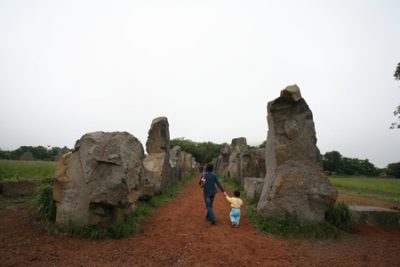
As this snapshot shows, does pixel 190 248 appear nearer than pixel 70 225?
Yes

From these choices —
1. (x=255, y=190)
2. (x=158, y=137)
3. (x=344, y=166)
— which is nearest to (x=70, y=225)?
(x=255, y=190)

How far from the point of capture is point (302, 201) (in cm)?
610

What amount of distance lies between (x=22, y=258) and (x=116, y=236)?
1.56 m

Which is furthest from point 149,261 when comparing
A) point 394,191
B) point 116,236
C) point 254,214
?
point 394,191

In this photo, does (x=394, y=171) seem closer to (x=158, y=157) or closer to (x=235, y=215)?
(x=158, y=157)

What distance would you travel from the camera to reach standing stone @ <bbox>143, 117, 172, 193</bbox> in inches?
398

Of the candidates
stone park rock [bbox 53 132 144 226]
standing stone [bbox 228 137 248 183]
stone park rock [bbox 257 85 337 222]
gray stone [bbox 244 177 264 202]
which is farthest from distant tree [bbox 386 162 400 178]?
stone park rock [bbox 53 132 144 226]

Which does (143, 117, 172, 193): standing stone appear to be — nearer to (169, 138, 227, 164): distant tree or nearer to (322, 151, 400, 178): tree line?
(169, 138, 227, 164): distant tree

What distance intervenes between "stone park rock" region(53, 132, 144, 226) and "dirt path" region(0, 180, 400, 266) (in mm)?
515

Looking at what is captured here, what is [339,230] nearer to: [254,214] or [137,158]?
[254,214]

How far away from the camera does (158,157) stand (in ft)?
36.2

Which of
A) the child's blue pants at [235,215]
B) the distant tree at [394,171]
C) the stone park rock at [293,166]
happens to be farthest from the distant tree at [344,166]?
the child's blue pants at [235,215]

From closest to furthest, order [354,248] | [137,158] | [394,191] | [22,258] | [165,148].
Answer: [22,258] < [354,248] < [137,158] < [165,148] < [394,191]

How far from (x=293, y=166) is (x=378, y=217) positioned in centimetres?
248
